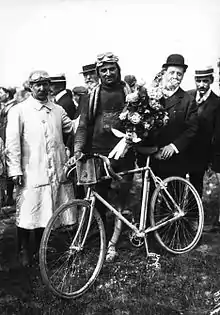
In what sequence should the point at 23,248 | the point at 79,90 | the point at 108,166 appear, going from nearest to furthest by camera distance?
the point at 108,166 → the point at 23,248 → the point at 79,90

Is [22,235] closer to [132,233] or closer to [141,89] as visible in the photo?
[132,233]

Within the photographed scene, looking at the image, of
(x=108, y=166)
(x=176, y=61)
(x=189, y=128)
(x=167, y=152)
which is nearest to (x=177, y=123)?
(x=189, y=128)

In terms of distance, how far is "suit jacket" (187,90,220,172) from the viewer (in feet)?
16.7

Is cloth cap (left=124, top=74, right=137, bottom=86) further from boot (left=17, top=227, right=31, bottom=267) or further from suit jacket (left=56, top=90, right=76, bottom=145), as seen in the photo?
boot (left=17, top=227, right=31, bottom=267)

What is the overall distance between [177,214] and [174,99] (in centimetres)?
125

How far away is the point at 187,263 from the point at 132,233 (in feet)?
2.12

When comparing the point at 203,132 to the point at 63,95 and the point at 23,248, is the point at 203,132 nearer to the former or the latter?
the point at 63,95

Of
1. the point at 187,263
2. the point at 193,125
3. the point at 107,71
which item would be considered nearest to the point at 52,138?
the point at 107,71

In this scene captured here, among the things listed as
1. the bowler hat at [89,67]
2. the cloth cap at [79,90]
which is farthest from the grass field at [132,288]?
the cloth cap at [79,90]

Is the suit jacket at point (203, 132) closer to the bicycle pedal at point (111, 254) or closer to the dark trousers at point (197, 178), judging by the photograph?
the dark trousers at point (197, 178)

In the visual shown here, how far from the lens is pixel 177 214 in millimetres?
4523

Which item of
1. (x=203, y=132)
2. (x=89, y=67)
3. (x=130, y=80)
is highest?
(x=89, y=67)

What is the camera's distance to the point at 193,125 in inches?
183

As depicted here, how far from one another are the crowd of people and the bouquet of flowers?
0.04 metres
